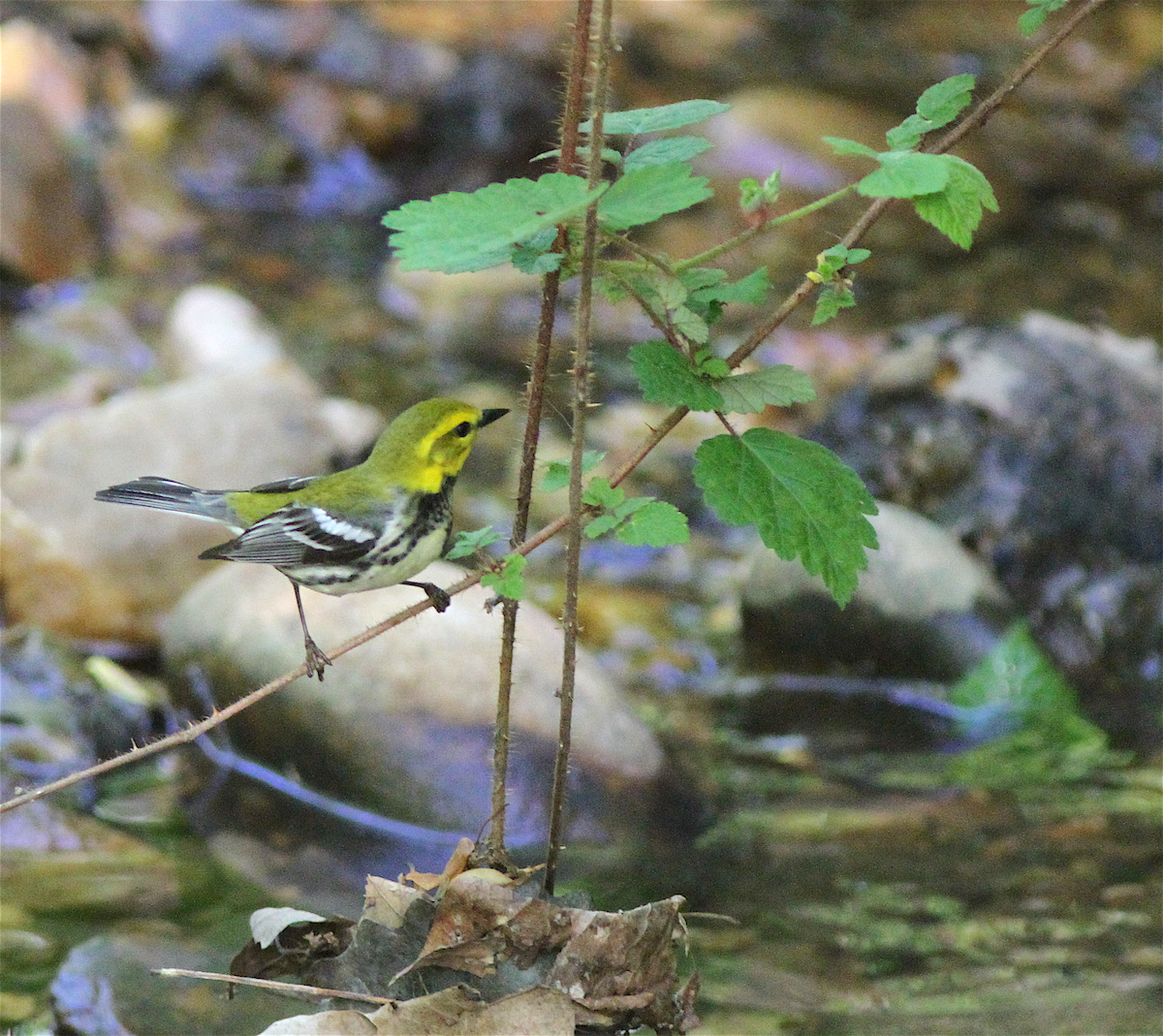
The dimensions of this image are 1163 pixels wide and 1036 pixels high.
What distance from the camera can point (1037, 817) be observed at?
5121mm

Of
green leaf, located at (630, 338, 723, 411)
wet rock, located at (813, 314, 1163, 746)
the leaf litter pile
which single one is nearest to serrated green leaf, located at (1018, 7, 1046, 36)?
green leaf, located at (630, 338, 723, 411)

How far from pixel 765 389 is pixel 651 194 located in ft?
1.47

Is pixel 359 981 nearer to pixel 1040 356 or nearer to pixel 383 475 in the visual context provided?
pixel 383 475

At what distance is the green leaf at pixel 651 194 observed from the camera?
2057 millimetres

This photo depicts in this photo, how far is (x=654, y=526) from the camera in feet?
7.48

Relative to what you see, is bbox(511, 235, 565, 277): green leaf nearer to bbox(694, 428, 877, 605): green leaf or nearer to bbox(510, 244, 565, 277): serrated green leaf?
bbox(510, 244, 565, 277): serrated green leaf

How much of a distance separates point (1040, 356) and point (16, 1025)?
19.7 feet

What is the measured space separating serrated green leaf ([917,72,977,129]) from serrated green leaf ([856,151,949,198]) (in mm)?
163

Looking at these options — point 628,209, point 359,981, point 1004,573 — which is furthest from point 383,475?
point 1004,573

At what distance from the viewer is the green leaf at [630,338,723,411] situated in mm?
2281

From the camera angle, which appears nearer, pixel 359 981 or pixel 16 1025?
pixel 359 981

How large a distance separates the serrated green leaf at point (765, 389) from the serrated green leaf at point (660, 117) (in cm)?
43

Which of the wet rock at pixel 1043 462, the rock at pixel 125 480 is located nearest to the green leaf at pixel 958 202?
the wet rock at pixel 1043 462

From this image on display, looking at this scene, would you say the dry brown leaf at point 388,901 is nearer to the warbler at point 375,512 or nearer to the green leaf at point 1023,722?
the warbler at point 375,512
